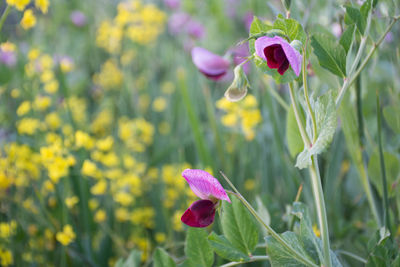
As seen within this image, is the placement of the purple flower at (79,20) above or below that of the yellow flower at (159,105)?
above

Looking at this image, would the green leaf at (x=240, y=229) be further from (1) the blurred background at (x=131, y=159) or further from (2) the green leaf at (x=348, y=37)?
(2) the green leaf at (x=348, y=37)

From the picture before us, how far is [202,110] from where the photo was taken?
1.43 m

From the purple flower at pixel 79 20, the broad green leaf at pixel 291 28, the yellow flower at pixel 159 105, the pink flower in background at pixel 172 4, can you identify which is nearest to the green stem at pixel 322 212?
the broad green leaf at pixel 291 28

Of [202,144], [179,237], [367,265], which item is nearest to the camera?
[367,265]

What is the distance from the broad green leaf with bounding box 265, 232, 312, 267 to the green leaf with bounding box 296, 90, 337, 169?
0.09m

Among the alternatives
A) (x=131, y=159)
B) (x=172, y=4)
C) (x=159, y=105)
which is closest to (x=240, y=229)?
(x=131, y=159)

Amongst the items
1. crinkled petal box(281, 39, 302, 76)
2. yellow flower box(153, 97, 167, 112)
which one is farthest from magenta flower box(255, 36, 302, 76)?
yellow flower box(153, 97, 167, 112)

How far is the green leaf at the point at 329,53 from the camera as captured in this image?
411 mm

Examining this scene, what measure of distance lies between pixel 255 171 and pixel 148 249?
0.35 m

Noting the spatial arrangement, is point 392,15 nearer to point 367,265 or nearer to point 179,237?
point 367,265

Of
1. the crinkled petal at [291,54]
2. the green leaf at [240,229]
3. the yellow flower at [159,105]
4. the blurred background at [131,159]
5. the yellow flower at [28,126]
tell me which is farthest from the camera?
the yellow flower at [159,105]

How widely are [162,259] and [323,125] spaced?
26cm

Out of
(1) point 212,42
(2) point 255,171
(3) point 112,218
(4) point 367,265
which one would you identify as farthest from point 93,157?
(1) point 212,42

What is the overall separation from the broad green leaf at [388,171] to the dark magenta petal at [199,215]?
298mm
